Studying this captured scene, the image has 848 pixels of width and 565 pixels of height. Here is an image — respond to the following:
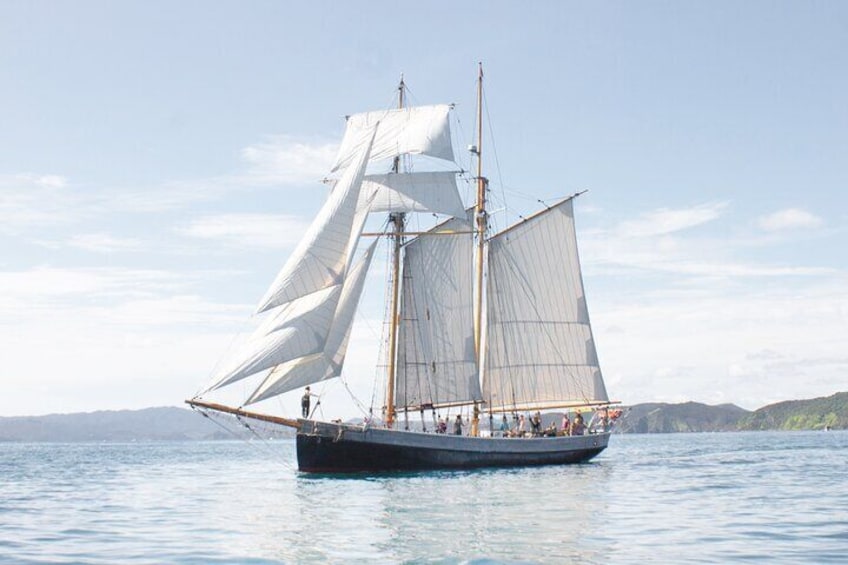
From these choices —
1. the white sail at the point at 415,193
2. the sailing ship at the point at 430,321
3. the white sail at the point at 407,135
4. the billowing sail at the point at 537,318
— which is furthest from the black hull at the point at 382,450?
the white sail at the point at 407,135

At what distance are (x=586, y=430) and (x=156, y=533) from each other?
146 ft

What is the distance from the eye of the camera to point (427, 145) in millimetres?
58750

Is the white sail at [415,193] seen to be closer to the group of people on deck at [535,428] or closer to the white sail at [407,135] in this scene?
the white sail at [407,135]

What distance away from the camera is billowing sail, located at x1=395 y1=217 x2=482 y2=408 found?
56.6 metres

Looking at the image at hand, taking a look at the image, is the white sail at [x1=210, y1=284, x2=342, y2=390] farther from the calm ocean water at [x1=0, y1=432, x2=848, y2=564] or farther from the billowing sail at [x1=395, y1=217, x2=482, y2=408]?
the billowing sail at [x1=395, y1=217, x2=482, y2=408]

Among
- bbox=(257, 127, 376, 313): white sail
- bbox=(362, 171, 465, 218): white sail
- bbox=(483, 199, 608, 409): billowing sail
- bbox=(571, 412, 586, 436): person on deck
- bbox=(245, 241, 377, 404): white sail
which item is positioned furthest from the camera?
bbox=(571, 412, 586, 436): person on deck

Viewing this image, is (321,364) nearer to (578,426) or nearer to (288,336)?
(288,336)

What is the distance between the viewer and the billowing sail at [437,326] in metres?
56.6

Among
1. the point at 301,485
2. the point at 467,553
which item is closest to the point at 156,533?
the point at 467,553

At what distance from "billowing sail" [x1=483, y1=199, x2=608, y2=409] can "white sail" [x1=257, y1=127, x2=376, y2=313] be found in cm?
1573

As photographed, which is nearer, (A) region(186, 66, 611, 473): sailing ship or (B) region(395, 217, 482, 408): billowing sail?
(A) region(186, 66, 611, 473): sailing ship

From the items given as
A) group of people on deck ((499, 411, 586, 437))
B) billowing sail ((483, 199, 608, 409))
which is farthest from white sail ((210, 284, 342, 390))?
group of people on deck ((499, 411, 586, 437))

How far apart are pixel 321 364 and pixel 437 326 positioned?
38.7 feet

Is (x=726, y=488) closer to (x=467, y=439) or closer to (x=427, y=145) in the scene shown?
(x=467, y=439)
